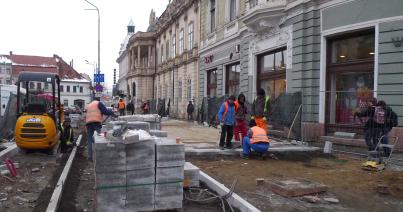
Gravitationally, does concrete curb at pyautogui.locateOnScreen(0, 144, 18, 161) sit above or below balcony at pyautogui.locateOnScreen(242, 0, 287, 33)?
below

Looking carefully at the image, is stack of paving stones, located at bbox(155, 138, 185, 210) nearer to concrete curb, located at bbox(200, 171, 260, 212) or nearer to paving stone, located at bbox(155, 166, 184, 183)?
paving stone, located at bbox(155, 166, 184, 183)

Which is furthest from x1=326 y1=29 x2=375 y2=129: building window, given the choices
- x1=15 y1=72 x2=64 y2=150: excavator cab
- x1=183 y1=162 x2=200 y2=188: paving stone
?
x1=15 y1=72 x2=64 y2=150: excavator cab

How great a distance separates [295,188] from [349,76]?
7.86 metres

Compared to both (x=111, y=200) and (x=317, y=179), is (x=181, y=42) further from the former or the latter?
(x=111, y=200)

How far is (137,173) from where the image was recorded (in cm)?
583

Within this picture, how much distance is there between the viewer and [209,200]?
679 cm

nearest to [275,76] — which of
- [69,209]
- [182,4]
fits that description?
[69,209]

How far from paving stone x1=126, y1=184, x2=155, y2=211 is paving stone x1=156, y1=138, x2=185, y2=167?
14.2 inches

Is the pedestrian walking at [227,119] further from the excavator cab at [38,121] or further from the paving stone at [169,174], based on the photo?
the paving stone at [169,174]

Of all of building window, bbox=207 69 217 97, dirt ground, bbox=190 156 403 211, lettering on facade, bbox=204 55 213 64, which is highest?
lettering on facade, bbox=204 55 213 64

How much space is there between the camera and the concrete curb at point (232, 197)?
6.04 m

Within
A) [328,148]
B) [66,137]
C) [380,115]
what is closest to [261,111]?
[328,148]

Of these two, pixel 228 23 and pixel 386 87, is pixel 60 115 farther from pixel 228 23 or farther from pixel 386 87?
A: pixel 228 23

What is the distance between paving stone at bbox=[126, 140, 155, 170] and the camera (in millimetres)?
5773
